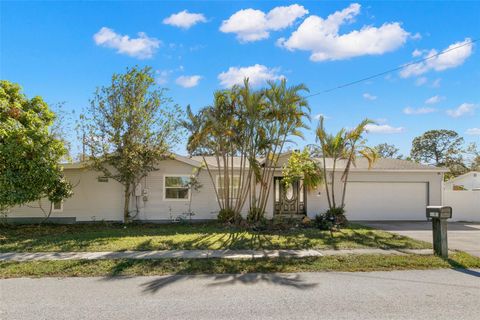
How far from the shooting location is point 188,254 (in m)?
7.94

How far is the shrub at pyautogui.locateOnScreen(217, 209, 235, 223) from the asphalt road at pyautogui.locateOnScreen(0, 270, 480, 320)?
7091 mm

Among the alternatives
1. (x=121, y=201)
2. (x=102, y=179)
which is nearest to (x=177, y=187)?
(x=121, y=201)

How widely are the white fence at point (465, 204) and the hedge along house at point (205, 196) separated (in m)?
0.92

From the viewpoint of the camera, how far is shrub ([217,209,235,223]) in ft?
43.8

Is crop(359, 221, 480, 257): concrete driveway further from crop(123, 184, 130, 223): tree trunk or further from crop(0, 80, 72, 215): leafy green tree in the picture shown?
crop(0, 80, 72, 215): leafy green tree

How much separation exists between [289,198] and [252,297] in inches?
444

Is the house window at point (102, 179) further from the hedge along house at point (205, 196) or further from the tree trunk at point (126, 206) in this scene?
the tree trunk at point (126, 206)

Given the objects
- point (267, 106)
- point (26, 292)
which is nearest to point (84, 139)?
point (267, 106)

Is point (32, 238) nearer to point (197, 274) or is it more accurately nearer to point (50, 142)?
point (50, 142)

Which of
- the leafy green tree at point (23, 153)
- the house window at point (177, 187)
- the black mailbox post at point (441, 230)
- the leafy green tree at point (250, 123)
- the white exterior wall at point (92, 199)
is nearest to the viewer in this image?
the black mailbox post at point (441, 230)

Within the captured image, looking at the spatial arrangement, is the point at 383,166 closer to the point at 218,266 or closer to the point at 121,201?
the point at 218,266

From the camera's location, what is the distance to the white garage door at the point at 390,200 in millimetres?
15984

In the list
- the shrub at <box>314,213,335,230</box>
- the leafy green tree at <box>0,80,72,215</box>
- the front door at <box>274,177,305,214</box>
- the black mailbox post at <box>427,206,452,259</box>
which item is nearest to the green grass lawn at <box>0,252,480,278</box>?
the black mailbox post at <box>427,206,452,259</box>

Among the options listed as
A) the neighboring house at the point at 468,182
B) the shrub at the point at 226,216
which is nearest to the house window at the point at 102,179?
the shrub at the point at 226,216
